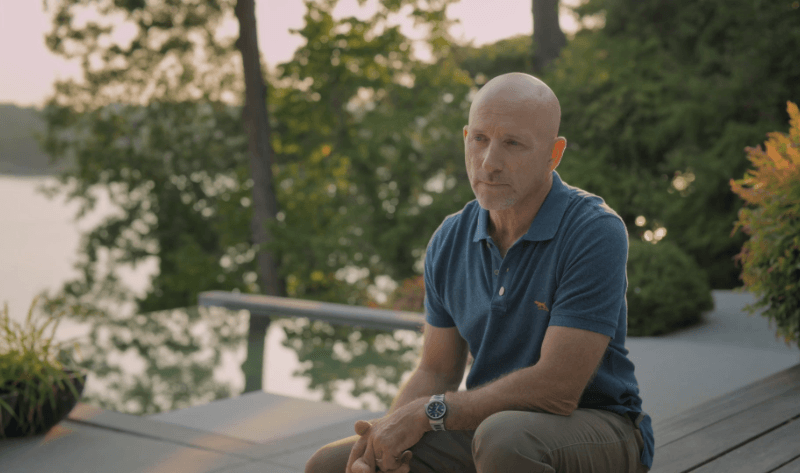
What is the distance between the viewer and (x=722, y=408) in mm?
2900

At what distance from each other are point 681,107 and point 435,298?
278 inches

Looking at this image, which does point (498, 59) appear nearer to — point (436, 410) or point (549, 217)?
point (549, 217)

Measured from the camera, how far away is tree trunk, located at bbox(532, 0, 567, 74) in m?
9.96

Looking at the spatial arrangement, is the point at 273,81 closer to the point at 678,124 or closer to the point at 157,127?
the point at 157,127

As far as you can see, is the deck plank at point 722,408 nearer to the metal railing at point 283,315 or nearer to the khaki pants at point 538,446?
the khaki pants at point 538,446

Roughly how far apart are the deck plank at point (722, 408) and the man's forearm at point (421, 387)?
97cm

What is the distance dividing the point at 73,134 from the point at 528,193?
1222 centimetres

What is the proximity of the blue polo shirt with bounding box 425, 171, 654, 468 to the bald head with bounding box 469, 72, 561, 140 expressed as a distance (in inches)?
7.2

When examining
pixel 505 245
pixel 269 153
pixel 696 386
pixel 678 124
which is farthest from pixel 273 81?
pixel 505 245

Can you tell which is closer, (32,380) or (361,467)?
(361,467)

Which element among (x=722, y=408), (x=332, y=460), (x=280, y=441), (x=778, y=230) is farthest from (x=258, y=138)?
(x=332, y=460)

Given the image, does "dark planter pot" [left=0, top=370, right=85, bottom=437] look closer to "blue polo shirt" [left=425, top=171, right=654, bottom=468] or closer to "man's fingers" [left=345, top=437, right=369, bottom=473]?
"man's fingers" [left=345, top=437, right=369, bottom=473]

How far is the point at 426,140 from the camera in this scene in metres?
9.60

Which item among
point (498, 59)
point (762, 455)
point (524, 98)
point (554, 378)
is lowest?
point (762, 455)
